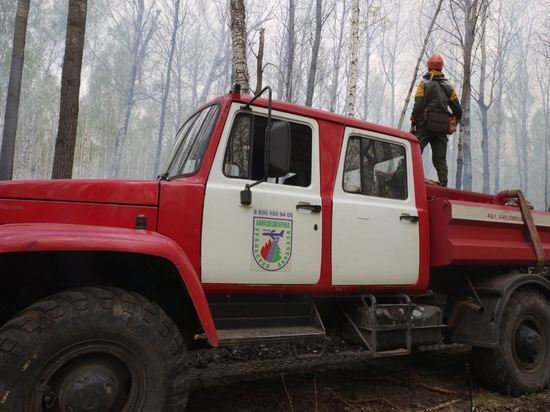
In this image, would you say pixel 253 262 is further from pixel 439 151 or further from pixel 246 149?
pixel 439 151

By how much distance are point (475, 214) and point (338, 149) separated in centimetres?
156

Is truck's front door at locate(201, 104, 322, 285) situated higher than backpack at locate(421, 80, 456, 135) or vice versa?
backpack at locate(421, 80, 456, 135)

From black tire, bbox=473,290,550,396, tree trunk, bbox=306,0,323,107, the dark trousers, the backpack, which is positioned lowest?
black tire, bbox=473,290,550,396

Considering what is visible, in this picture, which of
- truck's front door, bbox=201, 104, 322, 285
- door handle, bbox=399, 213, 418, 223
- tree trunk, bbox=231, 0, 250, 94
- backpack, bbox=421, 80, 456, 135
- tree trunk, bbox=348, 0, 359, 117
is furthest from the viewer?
tree trunk, bbox=348, 0, 359, 117

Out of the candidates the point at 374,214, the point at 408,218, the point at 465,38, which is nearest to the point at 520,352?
the point at 408,218

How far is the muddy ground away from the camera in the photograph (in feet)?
11.8

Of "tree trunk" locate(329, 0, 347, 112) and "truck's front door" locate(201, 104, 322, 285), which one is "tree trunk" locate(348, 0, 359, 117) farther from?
"tree trunk" locate(329, 0, 347, 112)

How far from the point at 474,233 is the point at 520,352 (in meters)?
1.31

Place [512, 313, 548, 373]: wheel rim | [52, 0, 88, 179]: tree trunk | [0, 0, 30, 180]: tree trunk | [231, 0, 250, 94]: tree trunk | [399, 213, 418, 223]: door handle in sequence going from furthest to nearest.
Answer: [0, 0, 30, 180]: tree trunk, [231, 0, 250, 94]: tree trunk, [52, 0, 88, 179]: tree trunk, [512, 313, 548, 373]: wheel rim, [399, 213, 418, 223]: door handle

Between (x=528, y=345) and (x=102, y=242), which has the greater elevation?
(x=102, y=242)

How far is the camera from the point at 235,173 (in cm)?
323

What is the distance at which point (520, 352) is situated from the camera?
422 cm

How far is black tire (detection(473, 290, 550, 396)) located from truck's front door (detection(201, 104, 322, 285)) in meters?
2.12

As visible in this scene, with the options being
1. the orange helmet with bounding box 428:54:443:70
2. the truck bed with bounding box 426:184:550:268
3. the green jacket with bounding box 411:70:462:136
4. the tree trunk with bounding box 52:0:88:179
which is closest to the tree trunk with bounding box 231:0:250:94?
the tree trunk with bounding box 52:0:88:179
